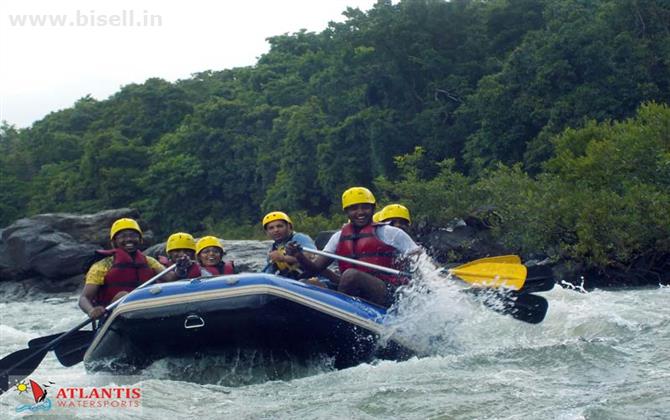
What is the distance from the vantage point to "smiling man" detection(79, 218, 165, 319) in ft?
28.3

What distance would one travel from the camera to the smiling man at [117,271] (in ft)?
28.3

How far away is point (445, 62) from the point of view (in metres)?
31.6

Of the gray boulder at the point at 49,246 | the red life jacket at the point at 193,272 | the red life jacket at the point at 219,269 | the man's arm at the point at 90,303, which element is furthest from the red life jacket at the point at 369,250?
the gray boulder at the point at 49,246

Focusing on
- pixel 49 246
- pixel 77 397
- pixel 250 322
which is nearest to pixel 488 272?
pixel 250 322

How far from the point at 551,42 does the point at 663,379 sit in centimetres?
2020

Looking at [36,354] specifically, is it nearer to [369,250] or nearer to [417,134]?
[369,250]

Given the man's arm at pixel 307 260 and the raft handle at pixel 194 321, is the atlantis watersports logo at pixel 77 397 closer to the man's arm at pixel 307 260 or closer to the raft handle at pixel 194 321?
the raft handle at pixel 194 321

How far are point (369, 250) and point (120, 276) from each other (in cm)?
205

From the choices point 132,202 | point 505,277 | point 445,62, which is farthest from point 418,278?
point 132,202

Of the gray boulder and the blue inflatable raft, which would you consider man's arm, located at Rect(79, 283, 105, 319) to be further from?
the gray boulder

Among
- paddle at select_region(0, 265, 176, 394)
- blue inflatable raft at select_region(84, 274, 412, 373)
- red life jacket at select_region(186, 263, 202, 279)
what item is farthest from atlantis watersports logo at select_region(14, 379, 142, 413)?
red life jacket at select_region(186, 263, 202, 279)

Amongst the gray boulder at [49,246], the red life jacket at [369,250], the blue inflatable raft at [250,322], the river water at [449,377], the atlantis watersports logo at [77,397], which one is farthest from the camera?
the gray boulder at [49,246]

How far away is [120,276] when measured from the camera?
8641mm

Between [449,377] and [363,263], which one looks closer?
[449,377]
